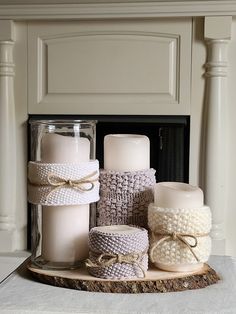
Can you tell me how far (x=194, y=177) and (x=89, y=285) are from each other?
1135mm

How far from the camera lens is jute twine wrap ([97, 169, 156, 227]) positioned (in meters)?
0.73

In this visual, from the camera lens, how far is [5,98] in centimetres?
180

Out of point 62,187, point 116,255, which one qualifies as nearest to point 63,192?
point 62,187

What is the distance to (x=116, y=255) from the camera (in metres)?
Result: 0.65

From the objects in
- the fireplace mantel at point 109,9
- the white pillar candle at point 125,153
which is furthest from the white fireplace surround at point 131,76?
the white pillar candle at point 125,153

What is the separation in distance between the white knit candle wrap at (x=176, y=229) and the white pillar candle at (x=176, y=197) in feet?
0.03

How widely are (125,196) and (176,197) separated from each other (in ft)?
0.27

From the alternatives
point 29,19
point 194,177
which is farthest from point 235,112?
point 29,19

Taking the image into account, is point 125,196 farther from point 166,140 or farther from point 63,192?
point 166,140

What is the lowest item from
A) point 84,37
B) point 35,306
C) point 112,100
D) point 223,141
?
point 35,306

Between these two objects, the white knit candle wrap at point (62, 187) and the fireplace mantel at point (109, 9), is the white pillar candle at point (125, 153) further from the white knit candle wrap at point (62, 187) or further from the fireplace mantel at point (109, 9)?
the fireplace mantel at point (109, 9)

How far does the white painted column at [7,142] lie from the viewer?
5.84 feet

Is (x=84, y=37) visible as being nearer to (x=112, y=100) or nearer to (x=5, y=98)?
(x=112, y=100)

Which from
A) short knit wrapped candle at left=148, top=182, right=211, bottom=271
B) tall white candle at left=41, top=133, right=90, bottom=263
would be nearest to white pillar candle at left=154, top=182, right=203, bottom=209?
short knit wrapped candle at left=148, top=182, right=211, bottom=271
